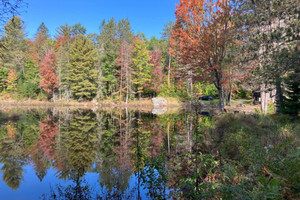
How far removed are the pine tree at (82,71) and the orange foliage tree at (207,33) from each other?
2581cm

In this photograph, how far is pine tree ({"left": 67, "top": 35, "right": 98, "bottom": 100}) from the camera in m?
36.6

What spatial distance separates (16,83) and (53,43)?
45.0ft

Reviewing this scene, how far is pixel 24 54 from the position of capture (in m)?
44.9

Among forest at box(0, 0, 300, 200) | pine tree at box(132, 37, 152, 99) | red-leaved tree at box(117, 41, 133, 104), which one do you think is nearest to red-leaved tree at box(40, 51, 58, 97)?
red-leaved tree at box(117, 41, 133, 104)

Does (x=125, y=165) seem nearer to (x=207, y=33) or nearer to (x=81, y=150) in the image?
(x=81, y=150)

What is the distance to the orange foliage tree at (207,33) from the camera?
12859mm

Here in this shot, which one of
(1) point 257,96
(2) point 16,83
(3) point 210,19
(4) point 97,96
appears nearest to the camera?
(3) point 210,19

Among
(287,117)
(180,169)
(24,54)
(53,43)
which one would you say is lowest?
(180,169)

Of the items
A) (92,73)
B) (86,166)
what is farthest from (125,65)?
(86,166)

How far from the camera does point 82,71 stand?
36.7 m

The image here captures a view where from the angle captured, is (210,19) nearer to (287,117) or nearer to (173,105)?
(287,117)

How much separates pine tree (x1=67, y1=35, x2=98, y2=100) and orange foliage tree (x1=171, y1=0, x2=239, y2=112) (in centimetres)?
2581

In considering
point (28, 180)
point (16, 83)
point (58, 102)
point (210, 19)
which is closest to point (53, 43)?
point (16, 83)

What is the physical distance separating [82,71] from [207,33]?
28757 mm
